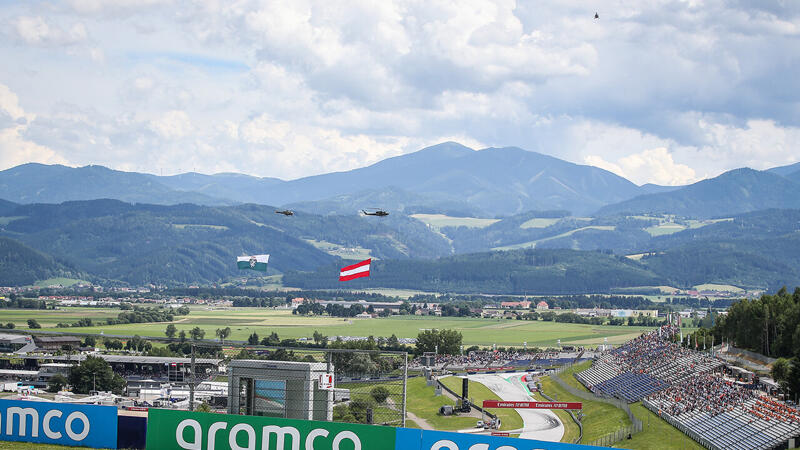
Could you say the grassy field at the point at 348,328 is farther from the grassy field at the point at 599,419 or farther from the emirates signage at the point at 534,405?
the grassy field at the point at 599,419

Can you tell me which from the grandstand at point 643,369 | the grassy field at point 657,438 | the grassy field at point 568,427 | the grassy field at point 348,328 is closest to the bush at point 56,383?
the grassy field at point 568,427

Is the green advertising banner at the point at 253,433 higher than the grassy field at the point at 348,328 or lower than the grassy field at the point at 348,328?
higher

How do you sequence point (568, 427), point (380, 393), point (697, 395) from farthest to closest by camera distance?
point (568, 427) → point (697, 395) → point (380, 393)

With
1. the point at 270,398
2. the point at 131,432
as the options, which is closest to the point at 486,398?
the point at 131,432

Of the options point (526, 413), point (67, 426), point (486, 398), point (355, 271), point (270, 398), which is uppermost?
point (355, 271)

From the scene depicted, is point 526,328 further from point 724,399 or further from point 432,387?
point 724,399

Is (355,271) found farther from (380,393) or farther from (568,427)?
(568,427)

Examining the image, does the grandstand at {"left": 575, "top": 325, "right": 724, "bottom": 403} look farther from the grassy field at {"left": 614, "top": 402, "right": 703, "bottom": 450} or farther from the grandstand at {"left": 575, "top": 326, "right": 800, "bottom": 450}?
the grassy field at {"left": 614, "top": 402, "right": 703, "bottom": 450}
